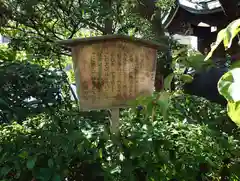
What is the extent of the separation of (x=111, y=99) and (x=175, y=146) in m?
0.60

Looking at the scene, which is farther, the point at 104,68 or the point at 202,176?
the point at 104,68

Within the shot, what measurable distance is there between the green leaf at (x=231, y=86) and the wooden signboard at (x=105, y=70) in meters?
1.37

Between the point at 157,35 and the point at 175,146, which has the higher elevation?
the point at 157,35

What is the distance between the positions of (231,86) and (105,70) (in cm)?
146

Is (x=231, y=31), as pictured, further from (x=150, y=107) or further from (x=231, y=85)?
(x=150, y=107)

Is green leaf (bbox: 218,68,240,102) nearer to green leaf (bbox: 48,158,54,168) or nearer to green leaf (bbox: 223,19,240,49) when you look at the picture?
green leaf (bbox: 223,19,240,49)

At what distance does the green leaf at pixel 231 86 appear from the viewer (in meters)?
0.76

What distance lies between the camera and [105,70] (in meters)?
2.20

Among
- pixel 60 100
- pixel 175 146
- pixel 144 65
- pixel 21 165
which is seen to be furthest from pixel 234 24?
pixel 60 100

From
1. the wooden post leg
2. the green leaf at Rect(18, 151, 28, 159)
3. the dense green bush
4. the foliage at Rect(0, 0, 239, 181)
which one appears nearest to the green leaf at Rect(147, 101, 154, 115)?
the foliage at Rect(0, 0, 239, 181)

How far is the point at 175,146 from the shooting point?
1.74 m

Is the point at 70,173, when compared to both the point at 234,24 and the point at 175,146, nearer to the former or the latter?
the point at 175,146

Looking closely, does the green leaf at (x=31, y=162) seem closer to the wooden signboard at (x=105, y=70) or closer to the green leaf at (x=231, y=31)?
the wooden signboard at (x=105, y=70)

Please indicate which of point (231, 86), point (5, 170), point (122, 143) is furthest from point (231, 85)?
point (5, 170)
